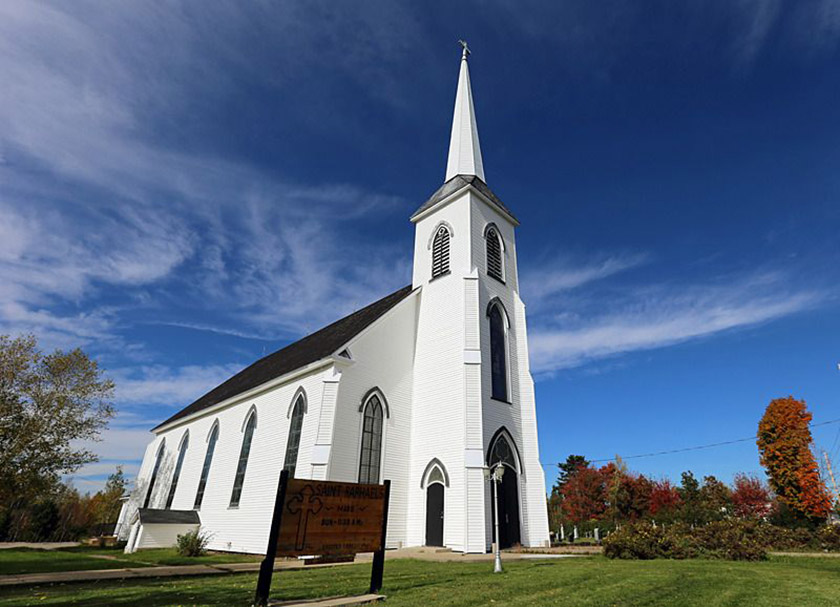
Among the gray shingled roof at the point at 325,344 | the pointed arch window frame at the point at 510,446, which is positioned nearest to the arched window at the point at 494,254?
the gray shingled roof at the point at 325,344

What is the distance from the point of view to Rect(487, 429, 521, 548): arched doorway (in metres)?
18.0

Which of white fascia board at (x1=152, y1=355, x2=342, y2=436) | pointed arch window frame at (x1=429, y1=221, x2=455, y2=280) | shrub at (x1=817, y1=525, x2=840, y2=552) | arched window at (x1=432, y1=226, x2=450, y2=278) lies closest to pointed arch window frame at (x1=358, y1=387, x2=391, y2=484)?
white fascia board at (x1=152, y1=355, x2=342, y2=436)

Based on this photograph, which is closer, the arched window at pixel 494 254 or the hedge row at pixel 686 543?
the hedge row at pixel 686 543

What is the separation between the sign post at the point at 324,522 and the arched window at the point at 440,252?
15537mm

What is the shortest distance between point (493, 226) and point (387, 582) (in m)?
18.3

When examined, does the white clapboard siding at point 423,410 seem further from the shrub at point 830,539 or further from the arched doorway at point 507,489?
the shrub at point 830,539

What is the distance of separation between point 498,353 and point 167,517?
19.8 meters

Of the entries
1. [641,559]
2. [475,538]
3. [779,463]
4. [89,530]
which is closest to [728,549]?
[641,559]

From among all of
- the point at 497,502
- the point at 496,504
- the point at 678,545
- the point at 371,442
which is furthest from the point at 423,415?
the point at 678,545

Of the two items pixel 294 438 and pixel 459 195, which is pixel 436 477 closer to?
pixel 294 438

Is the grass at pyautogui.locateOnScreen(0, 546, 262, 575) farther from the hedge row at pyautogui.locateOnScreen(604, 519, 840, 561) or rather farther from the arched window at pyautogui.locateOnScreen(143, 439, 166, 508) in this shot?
the hedge row at pyautogui.locateOnScreen(604, 519, 840, 561)

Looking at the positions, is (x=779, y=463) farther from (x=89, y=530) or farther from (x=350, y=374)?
(x=89, y=530)

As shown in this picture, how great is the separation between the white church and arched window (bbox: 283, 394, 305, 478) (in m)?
0.07

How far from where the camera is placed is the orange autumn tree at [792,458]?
29281mm
